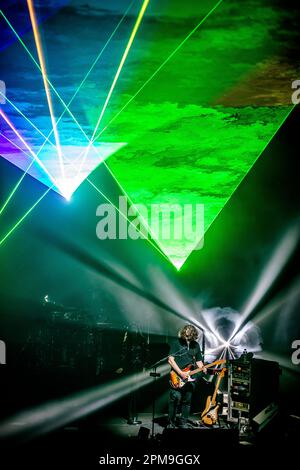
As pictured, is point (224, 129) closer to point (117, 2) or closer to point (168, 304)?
point (117, 2)

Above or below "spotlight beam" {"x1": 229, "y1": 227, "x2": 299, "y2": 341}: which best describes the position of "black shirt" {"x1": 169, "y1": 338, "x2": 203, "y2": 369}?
below

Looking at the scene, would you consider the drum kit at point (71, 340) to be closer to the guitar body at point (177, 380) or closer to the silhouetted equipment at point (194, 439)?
the guitar body at point (177, 380)

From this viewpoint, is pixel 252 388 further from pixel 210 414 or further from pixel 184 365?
pixel 184 365

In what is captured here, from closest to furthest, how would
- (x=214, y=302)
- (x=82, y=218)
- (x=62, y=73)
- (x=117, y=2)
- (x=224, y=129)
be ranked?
(x=117, y=2) < (x=62, y=73) < (x=224, y=129) < (x=214, y=302) < (x=82, y=218)

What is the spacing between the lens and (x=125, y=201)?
785cm

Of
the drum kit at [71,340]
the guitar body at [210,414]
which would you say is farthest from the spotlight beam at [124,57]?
the guitar body at [210,414]

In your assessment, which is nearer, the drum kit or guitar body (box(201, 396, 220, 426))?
guitar body (box(201, 396, 220, 426))

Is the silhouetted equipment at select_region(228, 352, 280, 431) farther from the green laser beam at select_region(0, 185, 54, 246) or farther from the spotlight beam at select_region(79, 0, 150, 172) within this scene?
the green laser beam at select_region(0, 185, 54, 246)

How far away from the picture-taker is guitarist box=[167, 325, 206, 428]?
5340 millimetres

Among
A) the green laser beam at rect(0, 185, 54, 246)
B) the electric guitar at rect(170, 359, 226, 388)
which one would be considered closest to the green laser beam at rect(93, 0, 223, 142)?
A: the green laser beam at rect(0, 185, 54, 246)

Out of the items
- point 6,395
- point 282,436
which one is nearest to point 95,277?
point 6,395

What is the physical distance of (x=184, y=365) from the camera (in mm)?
5434

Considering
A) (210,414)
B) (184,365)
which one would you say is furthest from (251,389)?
(184,365)
